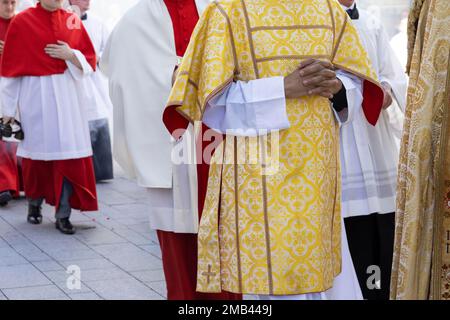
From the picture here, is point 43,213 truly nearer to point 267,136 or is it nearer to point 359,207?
point 359,207

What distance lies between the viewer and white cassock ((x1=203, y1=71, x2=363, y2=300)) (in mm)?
3721

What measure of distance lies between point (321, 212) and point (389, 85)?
6.19ft

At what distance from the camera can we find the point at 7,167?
28.9 feet

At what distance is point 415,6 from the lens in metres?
3.29

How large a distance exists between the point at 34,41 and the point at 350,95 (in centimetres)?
423

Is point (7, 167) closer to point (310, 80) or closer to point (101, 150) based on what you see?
point (101, 150)

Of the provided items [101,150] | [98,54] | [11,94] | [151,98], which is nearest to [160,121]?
[151,98]

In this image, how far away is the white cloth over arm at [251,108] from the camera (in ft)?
12.2

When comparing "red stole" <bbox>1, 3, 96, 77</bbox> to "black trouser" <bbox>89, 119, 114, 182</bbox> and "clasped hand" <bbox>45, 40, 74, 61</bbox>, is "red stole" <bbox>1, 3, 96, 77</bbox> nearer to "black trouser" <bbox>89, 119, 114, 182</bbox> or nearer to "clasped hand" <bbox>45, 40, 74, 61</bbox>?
"clasped hand" <bbox>45, 40, 74, 61</bbox>

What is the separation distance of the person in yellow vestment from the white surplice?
1881 millimetres

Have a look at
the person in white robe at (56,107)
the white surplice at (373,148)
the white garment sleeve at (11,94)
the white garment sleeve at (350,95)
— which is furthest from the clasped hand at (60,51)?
the white garment sleeve at (350,95)

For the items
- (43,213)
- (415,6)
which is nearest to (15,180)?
(43,213)

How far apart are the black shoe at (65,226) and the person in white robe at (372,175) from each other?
290cm

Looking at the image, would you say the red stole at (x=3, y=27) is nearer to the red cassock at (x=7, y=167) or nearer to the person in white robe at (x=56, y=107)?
the red cassock at (x=7, y=167)
